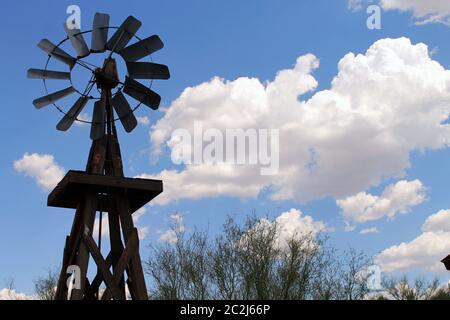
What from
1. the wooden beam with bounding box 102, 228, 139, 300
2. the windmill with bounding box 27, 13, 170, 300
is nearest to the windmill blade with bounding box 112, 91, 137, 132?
the windmill with bounding box 27, 13, 170, 300

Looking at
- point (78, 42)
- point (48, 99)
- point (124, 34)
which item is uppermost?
point (124, 34)

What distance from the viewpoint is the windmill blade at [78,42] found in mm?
11438

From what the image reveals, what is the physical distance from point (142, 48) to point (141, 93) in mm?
920

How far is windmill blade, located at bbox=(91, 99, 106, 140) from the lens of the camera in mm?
11406

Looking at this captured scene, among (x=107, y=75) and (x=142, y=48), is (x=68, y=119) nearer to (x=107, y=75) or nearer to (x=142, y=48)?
(x=107, y=75)

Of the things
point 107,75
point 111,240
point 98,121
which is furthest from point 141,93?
point 111,240

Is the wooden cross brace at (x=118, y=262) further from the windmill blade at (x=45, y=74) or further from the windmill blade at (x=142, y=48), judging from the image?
the windmill blade at (x=142, y=48)

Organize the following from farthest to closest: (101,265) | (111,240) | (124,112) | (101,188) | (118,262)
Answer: (124,112), (111,240), (101,188), (118,262), (101,265)

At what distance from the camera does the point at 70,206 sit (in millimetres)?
11648

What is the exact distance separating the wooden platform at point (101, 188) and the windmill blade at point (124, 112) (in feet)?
4.79

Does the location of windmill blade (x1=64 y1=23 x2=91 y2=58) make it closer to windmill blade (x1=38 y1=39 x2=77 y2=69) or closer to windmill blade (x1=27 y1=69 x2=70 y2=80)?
windmill blade (x1=38 y1=39 x2=77 y2=69)

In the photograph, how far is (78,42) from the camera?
11.5 m

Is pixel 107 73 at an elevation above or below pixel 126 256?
above
